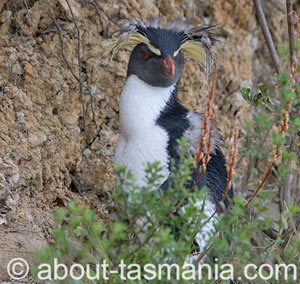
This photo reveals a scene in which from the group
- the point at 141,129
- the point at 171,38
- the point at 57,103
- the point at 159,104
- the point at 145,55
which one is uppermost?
the point at 171,38

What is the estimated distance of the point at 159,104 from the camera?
4645 millimetres

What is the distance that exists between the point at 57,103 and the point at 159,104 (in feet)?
2.70

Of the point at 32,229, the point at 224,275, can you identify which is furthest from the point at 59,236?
the point at 32,229

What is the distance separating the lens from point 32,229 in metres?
4.58

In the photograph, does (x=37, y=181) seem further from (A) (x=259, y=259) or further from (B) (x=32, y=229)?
(A) (x=259, y=259)

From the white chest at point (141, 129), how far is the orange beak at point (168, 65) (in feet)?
0.59

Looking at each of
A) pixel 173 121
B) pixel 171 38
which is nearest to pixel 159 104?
pixel 173 121

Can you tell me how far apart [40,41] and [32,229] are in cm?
128

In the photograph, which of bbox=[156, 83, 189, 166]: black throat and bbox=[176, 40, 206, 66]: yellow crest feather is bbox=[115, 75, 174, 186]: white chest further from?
bbox=[176, 40, 206, 66]: yellow crest feather

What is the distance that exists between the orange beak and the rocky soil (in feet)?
2.72

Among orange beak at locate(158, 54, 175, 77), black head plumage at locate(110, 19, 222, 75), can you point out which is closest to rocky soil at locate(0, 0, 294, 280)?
black head plumage at locate(110, 19, 222, 75)

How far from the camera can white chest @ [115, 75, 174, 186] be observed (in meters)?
4.39

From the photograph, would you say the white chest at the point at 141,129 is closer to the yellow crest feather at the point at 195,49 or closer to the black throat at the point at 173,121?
the black throat at the point at 173,121

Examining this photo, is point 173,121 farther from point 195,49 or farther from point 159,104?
point 195,49
